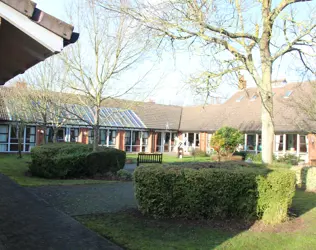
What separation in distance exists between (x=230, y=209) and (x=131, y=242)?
111 inches

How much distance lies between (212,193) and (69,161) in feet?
26.8

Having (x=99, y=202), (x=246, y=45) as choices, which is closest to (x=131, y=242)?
(x=99, y=202)

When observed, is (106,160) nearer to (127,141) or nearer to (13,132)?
(13,132)

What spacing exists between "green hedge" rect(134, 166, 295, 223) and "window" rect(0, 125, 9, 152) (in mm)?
23825

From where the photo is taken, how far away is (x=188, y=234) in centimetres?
655

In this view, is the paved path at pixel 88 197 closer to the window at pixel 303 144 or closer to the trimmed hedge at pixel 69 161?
the trimmed hedge at pixel 69 161

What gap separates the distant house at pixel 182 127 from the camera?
2688 cm

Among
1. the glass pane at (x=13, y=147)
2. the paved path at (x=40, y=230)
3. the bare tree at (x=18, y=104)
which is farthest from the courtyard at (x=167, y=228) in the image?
the glass pane at (x=13, y=147)

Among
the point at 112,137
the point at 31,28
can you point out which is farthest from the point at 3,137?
the point at 31,28

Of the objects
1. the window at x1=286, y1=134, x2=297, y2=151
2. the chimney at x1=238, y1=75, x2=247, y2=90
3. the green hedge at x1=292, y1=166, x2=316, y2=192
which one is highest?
the chimney at x1=238, y1=75, x2=247, y2=90

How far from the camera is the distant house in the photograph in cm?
2688

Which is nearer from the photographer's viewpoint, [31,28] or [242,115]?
[31,28]

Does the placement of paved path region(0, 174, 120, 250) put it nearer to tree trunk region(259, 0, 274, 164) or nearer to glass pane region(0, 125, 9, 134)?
tree trunk region(259, 0, 274, 164)

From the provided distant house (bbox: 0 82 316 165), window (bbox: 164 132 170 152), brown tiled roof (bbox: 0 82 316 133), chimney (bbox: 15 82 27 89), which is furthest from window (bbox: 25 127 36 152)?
window (bbox: 164 132 170 152)
